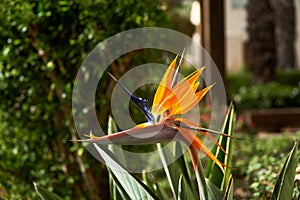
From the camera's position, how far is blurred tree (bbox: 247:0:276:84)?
11250 millimetres

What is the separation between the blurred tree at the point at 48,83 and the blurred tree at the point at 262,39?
25.6ft

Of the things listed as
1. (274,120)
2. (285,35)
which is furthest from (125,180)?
(285,35)

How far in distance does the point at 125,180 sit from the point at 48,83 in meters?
1.48

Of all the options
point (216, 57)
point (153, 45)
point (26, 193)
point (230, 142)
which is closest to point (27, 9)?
point (153, 45)

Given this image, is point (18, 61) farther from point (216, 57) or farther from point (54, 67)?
point (216, 57)

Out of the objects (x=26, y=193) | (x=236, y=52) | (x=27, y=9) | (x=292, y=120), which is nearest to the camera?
(x=27, y=9)

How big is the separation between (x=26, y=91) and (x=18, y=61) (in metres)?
0.22

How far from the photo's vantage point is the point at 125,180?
2.23 meters

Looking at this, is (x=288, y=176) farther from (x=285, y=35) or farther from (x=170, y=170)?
(x=285, y=35)

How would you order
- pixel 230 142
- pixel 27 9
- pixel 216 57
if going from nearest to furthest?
pixel 230 142, pixel 27 9, pixel 216 57

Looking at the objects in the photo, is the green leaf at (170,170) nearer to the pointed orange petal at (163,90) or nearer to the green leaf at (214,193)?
the green leaf at (214,193)

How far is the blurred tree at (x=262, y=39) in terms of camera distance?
11250 mm

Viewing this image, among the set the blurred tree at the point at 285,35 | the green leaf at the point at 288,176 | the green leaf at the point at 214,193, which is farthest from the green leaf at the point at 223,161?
the blurred tree at the point at 285,35

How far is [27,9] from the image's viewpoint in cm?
327
